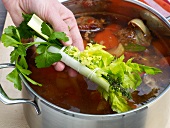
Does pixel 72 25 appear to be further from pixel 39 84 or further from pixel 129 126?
pixel 129 126

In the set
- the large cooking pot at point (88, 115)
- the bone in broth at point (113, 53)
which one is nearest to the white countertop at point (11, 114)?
the large cooking pot at point (88, 115)

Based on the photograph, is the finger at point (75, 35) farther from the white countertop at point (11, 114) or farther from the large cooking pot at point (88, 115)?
the white countertop at point (11, 114)

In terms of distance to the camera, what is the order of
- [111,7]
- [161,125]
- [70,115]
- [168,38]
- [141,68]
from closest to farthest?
[70,115], [141,68], [161,125], [168,38], [111,7]

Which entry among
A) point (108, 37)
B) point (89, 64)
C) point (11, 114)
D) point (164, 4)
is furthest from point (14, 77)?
point (164, 4)

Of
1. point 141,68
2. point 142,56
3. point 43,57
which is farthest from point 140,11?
point 43,57

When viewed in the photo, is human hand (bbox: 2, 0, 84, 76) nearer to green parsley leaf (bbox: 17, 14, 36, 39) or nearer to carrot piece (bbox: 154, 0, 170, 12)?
green parsley leaf (bbox: 17, 14, 36, 39)

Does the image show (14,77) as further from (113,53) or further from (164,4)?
(164,4)

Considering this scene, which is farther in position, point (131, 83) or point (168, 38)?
point (168, 38)

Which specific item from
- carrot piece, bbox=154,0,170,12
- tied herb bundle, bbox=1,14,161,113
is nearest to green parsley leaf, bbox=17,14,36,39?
tied herb bundle, bbox=1,14,161,113
